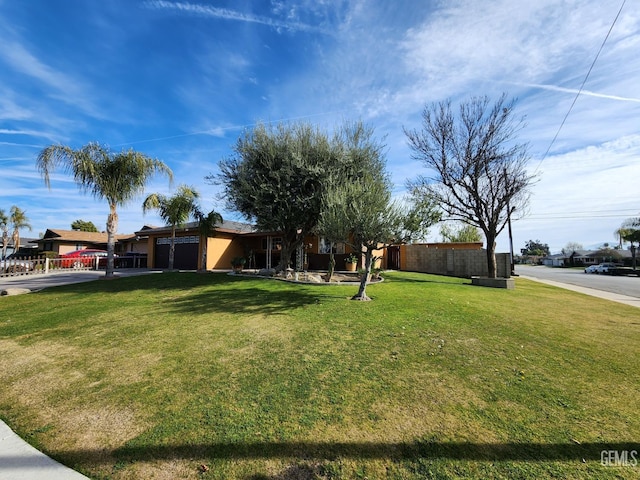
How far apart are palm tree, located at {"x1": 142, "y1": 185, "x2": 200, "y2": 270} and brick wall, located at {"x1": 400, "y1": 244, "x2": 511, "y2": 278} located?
1429 centimetres

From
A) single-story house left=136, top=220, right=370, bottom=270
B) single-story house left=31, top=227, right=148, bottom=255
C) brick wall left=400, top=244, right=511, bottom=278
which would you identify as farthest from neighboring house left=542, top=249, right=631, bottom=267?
single-story house left=31, top=227, right=148, bottom=255

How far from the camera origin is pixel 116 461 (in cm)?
260

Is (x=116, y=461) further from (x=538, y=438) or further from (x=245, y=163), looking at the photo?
(x=245, y=163)

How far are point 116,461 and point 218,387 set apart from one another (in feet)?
4.19

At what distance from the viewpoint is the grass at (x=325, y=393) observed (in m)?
2.61

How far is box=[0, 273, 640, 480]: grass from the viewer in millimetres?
2609

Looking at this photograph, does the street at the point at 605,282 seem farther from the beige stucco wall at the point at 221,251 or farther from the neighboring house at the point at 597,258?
the neighboring house at the point at 597,258

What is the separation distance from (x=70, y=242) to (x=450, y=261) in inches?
1416

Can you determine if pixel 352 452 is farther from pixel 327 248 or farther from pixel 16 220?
pixel 16 220

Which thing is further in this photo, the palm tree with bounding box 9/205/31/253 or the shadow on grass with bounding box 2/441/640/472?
the palm tree with bounding box 9/205/31/253

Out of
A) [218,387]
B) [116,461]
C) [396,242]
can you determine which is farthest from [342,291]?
[116,461]

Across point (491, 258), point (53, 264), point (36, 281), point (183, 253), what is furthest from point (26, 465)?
point (53, 264)

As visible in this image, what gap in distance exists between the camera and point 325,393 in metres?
3.64

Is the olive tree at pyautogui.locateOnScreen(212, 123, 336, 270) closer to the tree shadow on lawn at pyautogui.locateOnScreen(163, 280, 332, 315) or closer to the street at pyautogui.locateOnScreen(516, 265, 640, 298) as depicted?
the tree shadow on lawn at pyautogui.locateOnScreen(163, 280, 332, 315)
